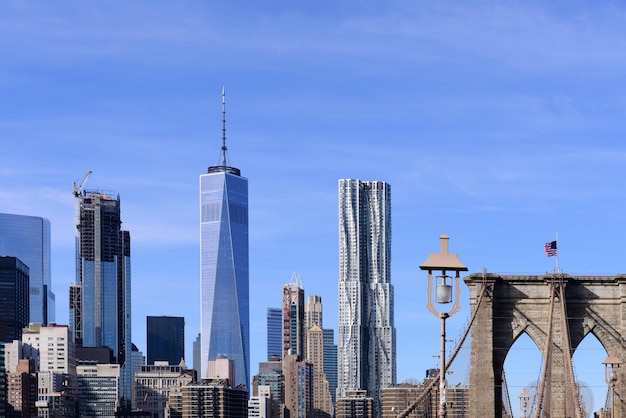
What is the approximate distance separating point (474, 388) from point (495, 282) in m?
6.82

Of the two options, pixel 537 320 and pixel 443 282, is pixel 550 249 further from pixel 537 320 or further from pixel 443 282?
pixel 443 282

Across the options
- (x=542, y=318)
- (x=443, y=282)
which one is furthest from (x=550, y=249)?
(x=443, y=282)

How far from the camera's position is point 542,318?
98.9 meters

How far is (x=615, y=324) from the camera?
9906 centimetres

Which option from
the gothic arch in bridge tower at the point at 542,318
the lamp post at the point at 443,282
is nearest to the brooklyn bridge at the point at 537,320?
the gothic arch in bridge tower at the point at 542,318

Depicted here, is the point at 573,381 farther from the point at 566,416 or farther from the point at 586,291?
the point at 586,291

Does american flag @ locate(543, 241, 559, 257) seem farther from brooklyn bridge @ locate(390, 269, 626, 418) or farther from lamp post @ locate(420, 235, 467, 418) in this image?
lamp post @ locate(420, 235, 467, 418)

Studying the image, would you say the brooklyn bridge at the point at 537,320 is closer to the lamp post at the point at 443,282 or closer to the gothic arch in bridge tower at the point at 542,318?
the gothic arch in bridge tower at the point at 542,318

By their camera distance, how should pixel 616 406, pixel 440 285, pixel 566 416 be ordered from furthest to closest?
pixel 616 406 → pixel 566 416 → pixel 440 285

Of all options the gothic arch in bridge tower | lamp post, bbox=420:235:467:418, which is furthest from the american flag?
lamp post, bbox=420:235:467:418

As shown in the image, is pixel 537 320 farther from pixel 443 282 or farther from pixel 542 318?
pixel 443 282

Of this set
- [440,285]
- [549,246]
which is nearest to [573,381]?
[549,246]

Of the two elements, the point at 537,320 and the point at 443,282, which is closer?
the point at 443,282

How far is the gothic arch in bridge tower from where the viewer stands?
320 ft
